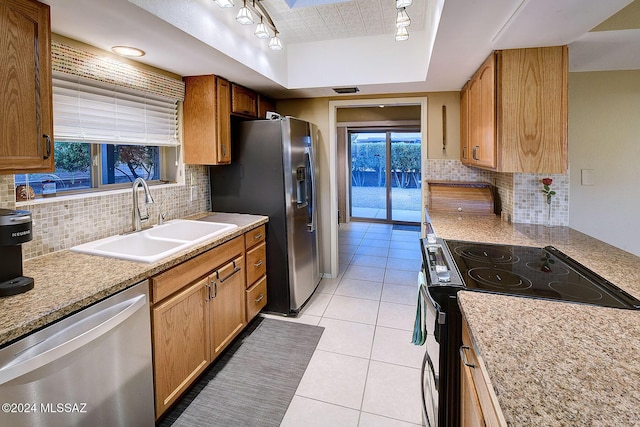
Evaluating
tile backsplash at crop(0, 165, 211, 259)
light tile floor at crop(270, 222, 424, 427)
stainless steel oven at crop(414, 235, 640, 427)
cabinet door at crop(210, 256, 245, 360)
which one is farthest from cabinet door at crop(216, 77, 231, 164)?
stainless steel oven at crop(414, 235, 640, 427)

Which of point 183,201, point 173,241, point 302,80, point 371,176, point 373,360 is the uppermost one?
point 302,80

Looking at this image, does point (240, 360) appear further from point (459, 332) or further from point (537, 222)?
point (537, 222)

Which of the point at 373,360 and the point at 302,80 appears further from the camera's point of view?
the point at 302,80

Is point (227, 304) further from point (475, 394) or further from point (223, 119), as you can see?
point (475, 394)

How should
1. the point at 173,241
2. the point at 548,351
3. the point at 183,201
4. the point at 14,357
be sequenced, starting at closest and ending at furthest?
the point at 548,351, the point at 14,357, the point at 173,241, the point at 183,201

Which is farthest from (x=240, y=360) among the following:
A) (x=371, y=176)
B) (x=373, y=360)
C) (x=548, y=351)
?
(x=371, y=176)

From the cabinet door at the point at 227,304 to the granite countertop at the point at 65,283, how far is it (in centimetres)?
33

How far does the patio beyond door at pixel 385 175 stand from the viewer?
6863 mm

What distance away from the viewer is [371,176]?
7.27 metres

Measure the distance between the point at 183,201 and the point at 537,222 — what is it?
281cm

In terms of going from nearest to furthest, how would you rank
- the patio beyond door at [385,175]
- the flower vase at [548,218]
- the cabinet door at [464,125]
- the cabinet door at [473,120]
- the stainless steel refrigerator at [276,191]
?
the flower vase at [548,218]
the cabinet door at [473,120]
the stainless steel refrigerator at [276,191]
the cabinet door at [464,125]
the patio beyond door at [385,175]

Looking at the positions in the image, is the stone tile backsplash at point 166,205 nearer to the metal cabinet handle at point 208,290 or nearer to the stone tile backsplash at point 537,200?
the stone tile backsplash at point 537,200

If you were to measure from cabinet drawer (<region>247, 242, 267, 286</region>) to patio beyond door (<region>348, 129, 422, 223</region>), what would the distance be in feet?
15.3

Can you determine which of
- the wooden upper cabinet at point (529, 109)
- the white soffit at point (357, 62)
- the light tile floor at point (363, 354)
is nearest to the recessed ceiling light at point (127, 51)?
the white soffit at point (357, 62)
